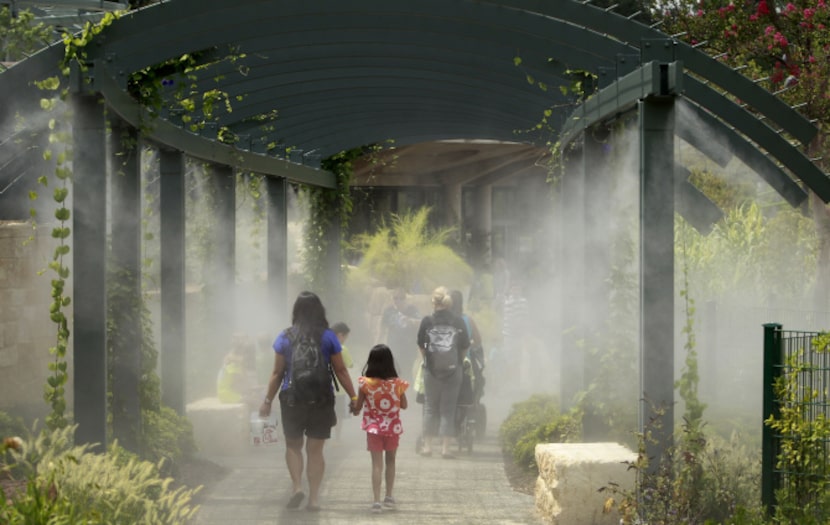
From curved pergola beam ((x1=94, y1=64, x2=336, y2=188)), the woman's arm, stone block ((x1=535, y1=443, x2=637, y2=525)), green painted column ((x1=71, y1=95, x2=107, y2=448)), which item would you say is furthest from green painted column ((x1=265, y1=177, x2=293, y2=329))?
stone block ((x1=535, y1=443, x2=637, y2=525))

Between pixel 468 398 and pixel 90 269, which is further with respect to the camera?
pixel 468 398

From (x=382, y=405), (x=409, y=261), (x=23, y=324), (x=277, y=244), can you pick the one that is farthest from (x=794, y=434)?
(x=409, y=261)

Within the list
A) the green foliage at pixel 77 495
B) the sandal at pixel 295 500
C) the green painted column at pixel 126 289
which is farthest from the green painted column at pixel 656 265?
the green painted column at pixel 126 289

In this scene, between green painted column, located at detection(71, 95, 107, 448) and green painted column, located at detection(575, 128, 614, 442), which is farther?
green painted column, located at detection(575, 128, 614, 442)

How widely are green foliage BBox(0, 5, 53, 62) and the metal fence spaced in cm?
1005

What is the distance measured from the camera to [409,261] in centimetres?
2314

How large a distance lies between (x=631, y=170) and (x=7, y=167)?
530 centimetres

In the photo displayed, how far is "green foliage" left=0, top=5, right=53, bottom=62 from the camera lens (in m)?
14.5

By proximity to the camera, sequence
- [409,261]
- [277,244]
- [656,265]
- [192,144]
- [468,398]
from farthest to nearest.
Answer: [409,261] → [277,244] → [468,398] → [192,144] → [656,265]

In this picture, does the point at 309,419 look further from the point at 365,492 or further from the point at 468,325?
the point at 468,325

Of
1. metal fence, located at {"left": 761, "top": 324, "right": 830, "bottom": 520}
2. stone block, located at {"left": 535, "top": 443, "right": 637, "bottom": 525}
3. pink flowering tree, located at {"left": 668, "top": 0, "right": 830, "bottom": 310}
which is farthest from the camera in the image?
pink flowering tree, located at {"left": 668, "top": 0, "right": 830, "bottom": 310}

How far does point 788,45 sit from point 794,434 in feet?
33.9

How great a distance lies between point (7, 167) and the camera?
1062 cm

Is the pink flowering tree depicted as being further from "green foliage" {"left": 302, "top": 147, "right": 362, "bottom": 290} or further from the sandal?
the sandal
